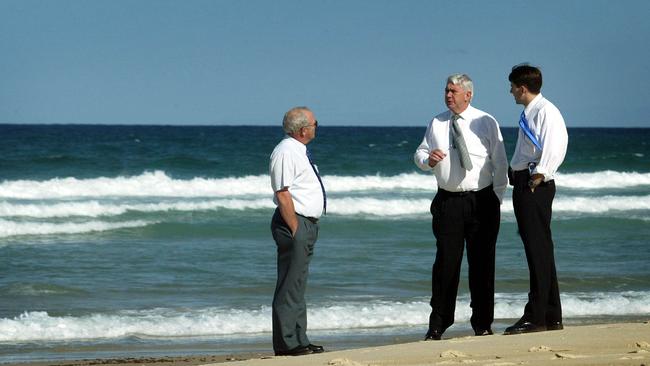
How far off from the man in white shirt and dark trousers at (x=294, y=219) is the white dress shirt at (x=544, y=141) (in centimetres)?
123

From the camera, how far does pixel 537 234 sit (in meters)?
6.35

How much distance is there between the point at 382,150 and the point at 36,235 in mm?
35604

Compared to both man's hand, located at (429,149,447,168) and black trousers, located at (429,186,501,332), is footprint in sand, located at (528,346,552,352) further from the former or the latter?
man's hand, located at (429,149,447,168)

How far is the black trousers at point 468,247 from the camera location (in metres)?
6.53

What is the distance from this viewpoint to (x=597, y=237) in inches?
643

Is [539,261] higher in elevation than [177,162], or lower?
lower

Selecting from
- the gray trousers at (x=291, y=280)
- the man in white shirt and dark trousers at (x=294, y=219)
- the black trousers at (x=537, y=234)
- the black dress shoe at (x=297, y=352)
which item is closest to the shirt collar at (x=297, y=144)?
the man in white shirt and dark trousers at (x=294, y=219)

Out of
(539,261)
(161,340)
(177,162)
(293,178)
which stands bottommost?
(161,340)

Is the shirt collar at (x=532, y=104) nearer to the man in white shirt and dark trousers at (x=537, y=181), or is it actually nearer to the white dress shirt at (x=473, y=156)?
the man in white shirt and dark trousers at (x=537, y=181)

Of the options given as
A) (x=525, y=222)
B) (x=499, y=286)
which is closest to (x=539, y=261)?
(x=525, y=222)

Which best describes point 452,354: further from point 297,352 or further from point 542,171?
point 542,171

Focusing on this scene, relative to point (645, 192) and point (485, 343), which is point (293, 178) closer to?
point (485, 343)

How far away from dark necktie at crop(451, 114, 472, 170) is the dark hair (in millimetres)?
433

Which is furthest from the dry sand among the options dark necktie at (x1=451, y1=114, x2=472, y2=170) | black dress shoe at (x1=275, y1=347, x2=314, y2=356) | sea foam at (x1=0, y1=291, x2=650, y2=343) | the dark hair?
sea foam at (x1=0, y1=291, x2=650, y2=343)
